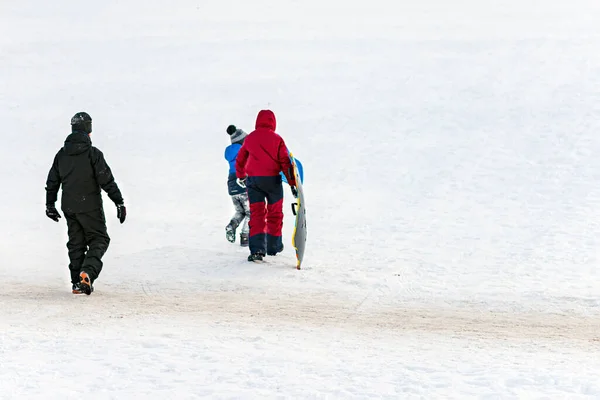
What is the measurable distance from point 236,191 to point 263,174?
4.85ft

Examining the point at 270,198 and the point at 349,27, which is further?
the point at 349,27

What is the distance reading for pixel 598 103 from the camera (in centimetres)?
1775

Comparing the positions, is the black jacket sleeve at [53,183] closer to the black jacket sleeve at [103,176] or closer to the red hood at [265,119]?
the black jacket sleeve at [103,176]

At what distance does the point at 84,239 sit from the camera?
338 inches

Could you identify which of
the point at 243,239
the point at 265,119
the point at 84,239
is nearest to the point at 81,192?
the point at 84,239

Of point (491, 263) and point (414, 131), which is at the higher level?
point (414, 131)

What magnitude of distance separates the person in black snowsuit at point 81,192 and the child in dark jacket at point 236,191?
8.94ft

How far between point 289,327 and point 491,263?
422 centimetres

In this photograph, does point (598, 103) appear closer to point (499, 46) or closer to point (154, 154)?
point (499, 46)

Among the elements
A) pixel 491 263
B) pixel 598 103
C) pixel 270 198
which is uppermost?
pixel 598 103

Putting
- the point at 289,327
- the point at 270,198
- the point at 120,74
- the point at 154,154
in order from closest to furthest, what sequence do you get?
the point at 289,327 < the point at 270,198 < the point at 154,154 < the point at 120,74

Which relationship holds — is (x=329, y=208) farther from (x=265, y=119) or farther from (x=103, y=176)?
(x=103, y=176)

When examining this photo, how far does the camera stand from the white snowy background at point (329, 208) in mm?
5812

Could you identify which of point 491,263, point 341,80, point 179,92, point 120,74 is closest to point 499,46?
point 341,80
